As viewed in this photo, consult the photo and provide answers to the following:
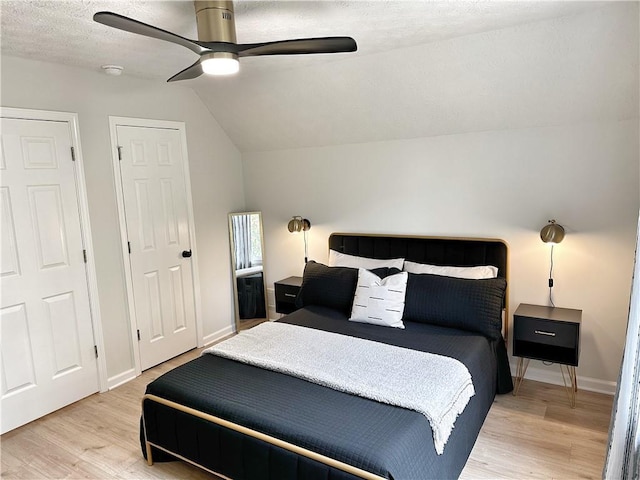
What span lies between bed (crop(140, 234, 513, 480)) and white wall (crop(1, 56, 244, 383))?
1154mm

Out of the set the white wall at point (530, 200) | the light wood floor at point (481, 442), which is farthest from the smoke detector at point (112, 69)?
the light wood floor at point (481, 442)

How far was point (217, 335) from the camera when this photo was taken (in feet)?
14.7

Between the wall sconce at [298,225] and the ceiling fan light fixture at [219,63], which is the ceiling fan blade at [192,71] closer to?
the ceiling fan light fixture at [219,63]

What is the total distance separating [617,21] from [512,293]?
190cm

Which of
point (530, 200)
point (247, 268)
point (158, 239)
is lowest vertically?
point (247, 268)

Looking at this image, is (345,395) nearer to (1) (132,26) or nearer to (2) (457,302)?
(2) (457,302)

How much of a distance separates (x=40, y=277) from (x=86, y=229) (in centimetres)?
46

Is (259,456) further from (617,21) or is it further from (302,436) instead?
(617,21)

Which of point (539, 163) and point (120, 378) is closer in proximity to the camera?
point (539, 163)

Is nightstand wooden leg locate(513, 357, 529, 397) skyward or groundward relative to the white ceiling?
groundward

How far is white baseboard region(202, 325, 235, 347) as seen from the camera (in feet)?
14.2

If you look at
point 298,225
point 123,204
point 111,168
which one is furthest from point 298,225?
point 111,168

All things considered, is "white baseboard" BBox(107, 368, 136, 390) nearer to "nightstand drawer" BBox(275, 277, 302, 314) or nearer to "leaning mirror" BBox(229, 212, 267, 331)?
"leaning mirror" BBox(229, 212, 267, 331)

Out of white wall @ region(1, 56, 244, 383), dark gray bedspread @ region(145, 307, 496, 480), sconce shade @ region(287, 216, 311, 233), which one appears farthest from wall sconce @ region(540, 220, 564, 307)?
white wall @ region(1, 56, 244, 383)
